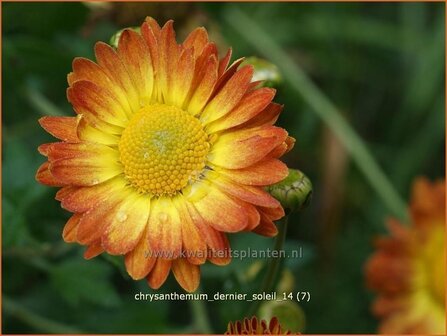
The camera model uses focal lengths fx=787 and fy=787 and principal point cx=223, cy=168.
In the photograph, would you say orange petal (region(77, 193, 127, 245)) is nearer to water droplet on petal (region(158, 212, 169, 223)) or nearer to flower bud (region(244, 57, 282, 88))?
water droplet on petal (region(158, 212, 169, 223))

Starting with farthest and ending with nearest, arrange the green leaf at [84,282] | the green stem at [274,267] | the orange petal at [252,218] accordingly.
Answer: the green leaf at [84,282] < the green stem at [274,267] < the orange petal at [252,218]

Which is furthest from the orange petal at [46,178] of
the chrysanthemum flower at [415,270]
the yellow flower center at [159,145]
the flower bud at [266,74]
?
the chrysanthemum flower at [415,270]

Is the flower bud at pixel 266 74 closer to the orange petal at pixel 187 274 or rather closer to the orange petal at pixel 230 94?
the orange petal at pixel 230 94

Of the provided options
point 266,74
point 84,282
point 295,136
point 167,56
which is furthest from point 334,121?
point 167,56

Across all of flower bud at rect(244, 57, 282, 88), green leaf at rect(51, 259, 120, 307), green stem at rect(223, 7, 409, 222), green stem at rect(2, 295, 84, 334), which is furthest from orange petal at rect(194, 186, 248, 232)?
green stem at rect(223, 7, 409, 222)

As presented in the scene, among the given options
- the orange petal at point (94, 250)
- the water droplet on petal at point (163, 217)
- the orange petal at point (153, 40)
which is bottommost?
the orange petal at point (94, 250)

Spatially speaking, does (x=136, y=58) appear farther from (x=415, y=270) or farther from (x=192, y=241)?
(x=415, y=270)

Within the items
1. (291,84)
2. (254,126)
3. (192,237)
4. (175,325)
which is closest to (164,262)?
(192,237)

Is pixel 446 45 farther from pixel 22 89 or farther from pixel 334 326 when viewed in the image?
pixel 22 89
